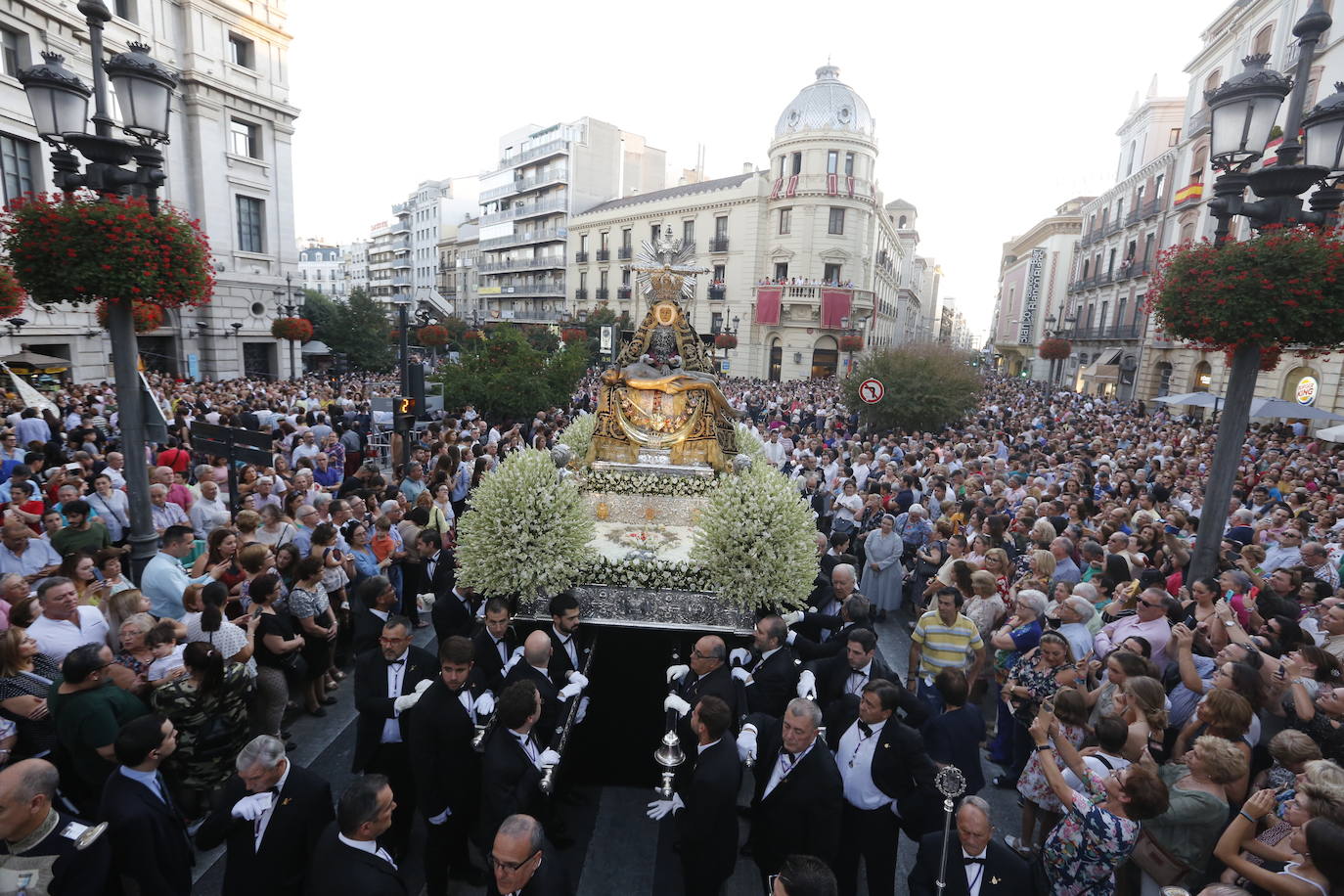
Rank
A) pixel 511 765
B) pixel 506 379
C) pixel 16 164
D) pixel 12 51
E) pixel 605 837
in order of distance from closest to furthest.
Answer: pixel 511 765 → pixel 605 837 → pixel 12 51 → pixel 16 164 → pixel 506 379

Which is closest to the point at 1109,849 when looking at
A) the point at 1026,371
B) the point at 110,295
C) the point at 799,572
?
the point at 799,572

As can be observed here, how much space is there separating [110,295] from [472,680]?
16.7 feet

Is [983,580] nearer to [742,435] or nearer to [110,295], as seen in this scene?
[742,435]

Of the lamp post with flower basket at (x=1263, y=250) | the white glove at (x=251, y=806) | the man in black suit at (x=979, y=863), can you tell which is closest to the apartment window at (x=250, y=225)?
the white glove at (x=251, y=806)

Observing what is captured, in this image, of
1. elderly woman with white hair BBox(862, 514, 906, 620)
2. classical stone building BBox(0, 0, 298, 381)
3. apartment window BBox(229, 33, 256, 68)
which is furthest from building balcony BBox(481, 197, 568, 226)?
elderly woman with white hair BBox(862, 514, 906, 620)

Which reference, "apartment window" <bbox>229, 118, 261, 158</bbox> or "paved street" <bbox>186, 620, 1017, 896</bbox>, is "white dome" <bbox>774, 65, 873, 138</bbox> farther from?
"paved street" <bbox>186, 620, 1017, 896</bbox>

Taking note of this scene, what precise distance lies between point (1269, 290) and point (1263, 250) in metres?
0.36

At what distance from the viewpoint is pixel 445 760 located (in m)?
4.62

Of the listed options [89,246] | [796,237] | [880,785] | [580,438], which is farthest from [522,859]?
[796,237]

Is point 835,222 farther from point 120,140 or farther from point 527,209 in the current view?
point 120,140

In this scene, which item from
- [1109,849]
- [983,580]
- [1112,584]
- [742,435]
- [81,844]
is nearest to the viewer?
[81,844]

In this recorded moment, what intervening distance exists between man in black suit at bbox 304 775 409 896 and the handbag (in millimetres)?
4231

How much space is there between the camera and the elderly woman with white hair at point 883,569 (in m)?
9.91

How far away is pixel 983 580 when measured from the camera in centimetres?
698
